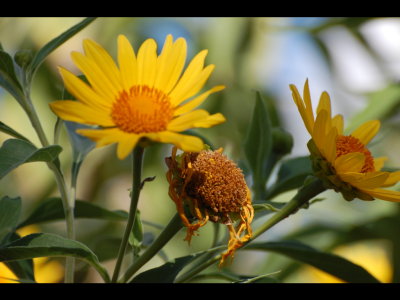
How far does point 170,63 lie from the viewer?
0.51 metres

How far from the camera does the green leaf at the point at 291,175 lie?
0.72 m

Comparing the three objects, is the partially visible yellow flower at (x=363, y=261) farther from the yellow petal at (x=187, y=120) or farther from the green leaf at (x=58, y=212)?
the yellow petal at (x=187, y=120)

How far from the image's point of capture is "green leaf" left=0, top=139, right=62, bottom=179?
18.7 inches

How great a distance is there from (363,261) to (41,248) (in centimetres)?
105

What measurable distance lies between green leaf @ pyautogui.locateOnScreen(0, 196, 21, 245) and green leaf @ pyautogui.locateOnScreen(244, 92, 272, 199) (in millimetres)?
283

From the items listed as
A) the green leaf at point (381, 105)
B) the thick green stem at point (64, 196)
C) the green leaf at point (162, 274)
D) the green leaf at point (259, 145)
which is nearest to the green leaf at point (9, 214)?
the thick green stem at point (64, 196)

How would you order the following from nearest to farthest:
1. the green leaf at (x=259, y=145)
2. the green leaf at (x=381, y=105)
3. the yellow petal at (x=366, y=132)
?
1. the yellow petal at (x=366, y=132)
2. the green leaf at (x=259, y=145)
3. the green leaf at (x=381, y=105)

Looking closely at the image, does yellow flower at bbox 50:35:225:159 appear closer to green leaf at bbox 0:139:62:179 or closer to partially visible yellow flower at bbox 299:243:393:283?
green leaf at bbox 0:139:62:179

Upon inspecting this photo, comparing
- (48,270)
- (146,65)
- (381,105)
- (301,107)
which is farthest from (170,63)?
(381,105)

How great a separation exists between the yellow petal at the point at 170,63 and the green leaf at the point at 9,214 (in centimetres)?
22

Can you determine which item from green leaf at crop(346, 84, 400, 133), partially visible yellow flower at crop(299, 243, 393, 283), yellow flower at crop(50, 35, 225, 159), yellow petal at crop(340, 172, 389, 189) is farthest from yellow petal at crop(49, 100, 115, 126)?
partially visible yellow flower at crop(299, 243, 393, 283)

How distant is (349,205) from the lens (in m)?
1.47
